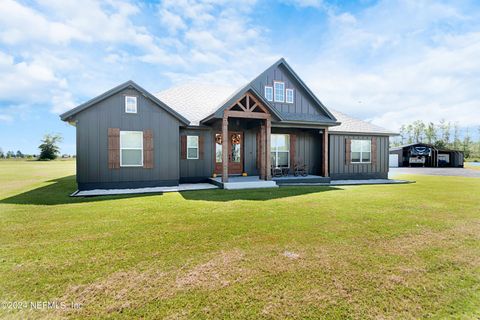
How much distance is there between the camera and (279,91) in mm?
12859

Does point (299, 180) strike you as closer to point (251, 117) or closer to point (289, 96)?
point (251, 117)

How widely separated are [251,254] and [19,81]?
3295 cm

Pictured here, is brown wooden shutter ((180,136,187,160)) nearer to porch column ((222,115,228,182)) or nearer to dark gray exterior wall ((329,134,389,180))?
porch column ((222,115,228,182))

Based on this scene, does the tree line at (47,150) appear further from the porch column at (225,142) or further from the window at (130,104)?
the porch column at (225,142)

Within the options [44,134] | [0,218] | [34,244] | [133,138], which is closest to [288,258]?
[34,244]

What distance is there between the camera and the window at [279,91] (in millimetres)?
12759

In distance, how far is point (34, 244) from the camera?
386 centimetres

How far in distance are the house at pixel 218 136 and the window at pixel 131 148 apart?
4cm

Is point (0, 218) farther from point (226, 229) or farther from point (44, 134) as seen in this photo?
point (44, 134)

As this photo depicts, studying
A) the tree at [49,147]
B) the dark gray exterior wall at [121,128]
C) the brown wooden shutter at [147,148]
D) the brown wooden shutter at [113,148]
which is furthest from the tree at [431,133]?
the tree at [49,147]

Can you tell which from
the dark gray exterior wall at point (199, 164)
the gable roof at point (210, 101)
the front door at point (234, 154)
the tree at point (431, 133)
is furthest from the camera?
the tree at point (431, 133)

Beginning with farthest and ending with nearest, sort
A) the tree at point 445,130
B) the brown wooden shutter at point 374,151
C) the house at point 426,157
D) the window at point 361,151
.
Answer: the tree at point 445,130 → the house at point 426,157 → the brown wooden shutter at point 374,151 → the window at point 361,151

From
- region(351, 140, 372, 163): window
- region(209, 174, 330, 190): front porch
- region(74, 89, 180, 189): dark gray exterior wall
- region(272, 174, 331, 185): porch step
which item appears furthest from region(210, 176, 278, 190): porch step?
region(351, 140, 372, 163): window

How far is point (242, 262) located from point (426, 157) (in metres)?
39.9
